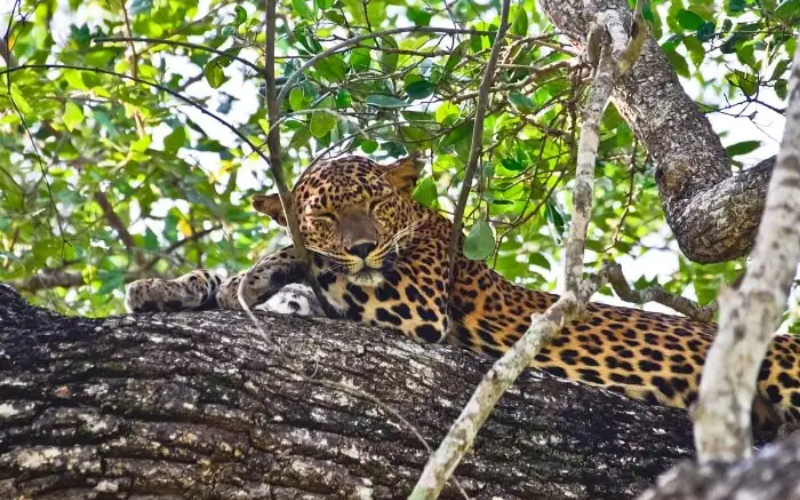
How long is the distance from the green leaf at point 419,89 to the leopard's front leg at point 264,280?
97 cm

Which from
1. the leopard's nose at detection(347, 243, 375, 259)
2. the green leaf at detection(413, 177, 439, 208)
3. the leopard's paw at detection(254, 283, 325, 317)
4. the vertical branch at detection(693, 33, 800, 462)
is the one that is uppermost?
the leopard's nose at detection(347, 243, 375, 259)

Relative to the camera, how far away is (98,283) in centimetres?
832

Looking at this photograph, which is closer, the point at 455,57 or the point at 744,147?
the point at 455,57

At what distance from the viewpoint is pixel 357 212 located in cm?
638

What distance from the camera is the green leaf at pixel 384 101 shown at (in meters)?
4.83

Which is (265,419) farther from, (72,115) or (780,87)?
(72,115)

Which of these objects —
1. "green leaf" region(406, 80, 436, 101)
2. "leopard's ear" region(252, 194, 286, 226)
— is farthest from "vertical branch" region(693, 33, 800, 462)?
"leopard's ear" region(252, 194, 286, 226)

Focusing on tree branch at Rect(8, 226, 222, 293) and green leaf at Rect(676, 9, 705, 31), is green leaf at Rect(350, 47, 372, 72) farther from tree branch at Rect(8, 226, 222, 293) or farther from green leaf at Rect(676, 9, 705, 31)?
tree branch at Rect(8, 226, 222, 293)

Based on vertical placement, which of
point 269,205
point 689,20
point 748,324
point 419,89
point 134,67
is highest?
point 134,67

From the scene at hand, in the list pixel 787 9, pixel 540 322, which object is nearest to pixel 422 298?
pixel 787 9

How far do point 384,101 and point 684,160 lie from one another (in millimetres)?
1315

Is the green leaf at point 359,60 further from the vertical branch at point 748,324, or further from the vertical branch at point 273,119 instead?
the vertical branch at point 748,324

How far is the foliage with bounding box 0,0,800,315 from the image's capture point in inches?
210

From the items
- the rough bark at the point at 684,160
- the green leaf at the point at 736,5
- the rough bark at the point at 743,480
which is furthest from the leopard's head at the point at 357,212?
the rough bark at the point at 743,480
